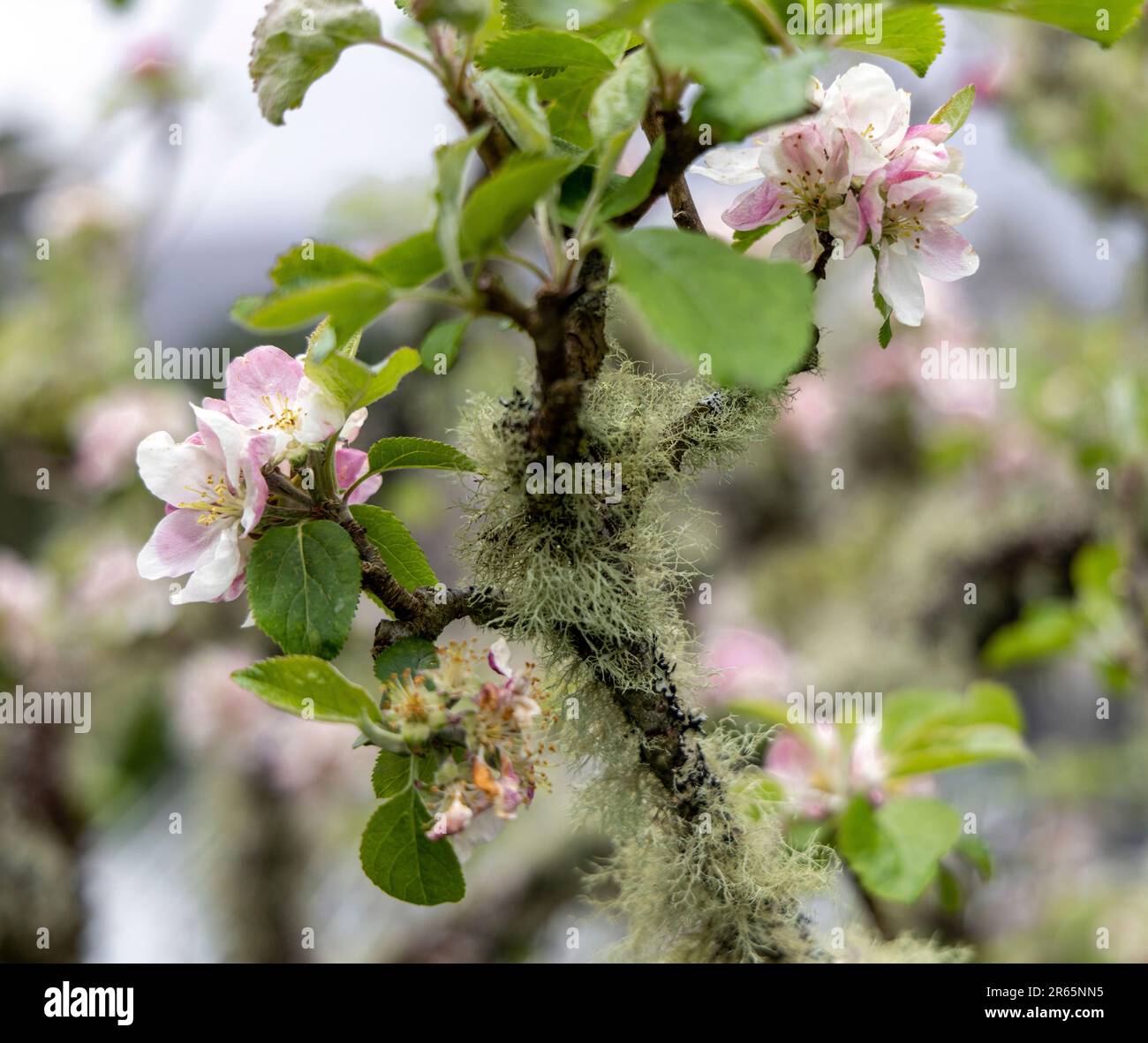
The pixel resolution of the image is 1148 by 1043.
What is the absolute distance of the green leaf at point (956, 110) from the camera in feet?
1.18

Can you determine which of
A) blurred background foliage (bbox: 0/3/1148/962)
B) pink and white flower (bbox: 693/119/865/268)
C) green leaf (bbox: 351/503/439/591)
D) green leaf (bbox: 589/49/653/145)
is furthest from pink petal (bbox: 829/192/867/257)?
blurred background foliage (bbox: 0/3/1148/962)

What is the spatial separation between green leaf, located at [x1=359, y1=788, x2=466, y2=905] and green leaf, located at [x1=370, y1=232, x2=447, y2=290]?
0.59 ft

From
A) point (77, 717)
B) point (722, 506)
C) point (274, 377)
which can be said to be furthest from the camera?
point (722, 506)

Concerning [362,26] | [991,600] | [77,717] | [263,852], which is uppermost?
[362,26]

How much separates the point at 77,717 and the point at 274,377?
1297 millimetres

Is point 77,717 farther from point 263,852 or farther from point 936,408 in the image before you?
point 936,408

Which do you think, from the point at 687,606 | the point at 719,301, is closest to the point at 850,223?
the point at 719,301

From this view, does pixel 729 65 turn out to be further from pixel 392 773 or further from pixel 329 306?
pixel 392 773

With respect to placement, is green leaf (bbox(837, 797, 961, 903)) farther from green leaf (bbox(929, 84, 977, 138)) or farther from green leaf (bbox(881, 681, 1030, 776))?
green leaf (bbox(929, 84, 977, 138))

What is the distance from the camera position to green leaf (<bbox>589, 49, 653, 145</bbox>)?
275 mm

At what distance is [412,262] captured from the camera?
0.29 meters

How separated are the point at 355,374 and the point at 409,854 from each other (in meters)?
0.17
